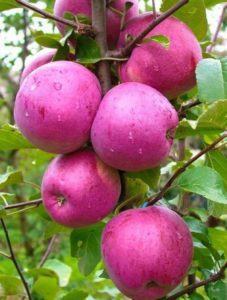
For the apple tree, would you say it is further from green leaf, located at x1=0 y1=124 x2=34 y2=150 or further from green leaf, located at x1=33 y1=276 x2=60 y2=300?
green leaf, located at x1=33 y1=276 x2=60 y2=300

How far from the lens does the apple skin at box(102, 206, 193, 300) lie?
76 centimetres

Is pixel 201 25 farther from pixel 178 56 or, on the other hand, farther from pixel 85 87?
pixel 85 87

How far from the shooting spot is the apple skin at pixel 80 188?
0.79 metres

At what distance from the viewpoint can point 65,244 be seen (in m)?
3.77

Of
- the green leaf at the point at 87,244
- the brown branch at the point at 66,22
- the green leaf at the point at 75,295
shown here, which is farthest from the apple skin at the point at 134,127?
the green leaf at the point at 75,295

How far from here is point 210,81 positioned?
30.5 inches

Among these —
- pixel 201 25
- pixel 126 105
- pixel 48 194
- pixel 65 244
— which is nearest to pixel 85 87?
pixel 126 105

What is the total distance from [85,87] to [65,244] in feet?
10.2

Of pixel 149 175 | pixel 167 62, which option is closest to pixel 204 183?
pixel 149 175

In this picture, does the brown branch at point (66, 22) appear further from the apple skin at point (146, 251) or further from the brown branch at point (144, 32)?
the apple skin at point (146, 251)

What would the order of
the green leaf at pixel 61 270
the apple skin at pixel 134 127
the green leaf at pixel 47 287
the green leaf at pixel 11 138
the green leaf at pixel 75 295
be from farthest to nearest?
the green leaf at pixel 61 270, the green leaf at pixel 47 287, the green leaf at pixel 75 295, the green leaf at pixel 11 138, the apple skin at pixel 134 127

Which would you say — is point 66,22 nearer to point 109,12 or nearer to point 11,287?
point 109,12

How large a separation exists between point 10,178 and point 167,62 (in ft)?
1.17

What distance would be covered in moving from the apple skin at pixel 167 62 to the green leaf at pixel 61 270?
844 millimetres
